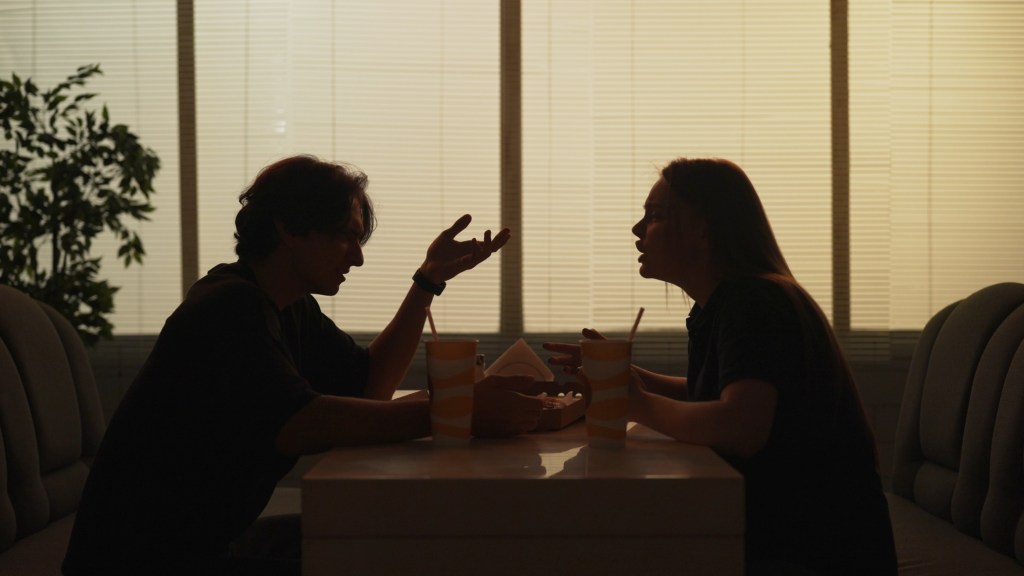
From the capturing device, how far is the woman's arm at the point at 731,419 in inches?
50.4

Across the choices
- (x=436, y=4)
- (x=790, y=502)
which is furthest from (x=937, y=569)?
(x=436, y=4)

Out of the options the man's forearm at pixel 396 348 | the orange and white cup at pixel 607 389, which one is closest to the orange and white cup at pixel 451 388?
the orange and white cup at pixel 607 389

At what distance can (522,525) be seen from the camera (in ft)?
3.43

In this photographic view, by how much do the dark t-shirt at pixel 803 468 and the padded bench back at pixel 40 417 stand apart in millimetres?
1438

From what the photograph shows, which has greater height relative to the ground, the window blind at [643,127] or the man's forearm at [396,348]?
the window blind at [643,127]

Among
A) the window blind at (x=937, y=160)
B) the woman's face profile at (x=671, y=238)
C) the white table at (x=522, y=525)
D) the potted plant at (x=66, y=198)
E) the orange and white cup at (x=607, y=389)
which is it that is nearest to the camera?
the white table at (x=522, y=525)

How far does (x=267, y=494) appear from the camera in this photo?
1.48 m

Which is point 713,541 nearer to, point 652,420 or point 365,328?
point 652,420

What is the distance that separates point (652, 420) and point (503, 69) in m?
2.60

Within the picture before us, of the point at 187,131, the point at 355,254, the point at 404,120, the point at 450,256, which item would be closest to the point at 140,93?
the point at 187,131

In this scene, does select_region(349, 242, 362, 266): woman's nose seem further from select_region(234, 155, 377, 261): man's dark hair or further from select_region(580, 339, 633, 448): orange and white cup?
select_region(580, 339, 633, 448): orange and white cup

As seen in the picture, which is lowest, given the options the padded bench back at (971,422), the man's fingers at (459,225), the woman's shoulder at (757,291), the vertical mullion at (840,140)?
the padded bench back at (971,422)

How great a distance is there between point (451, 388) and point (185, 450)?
405 mm

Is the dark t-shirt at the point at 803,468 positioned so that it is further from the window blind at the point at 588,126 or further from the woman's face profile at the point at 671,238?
the window blind at the point at 588,126
